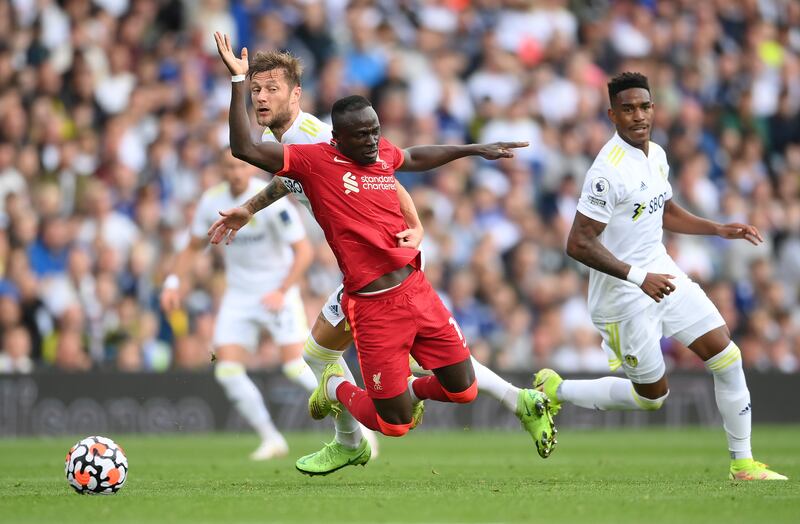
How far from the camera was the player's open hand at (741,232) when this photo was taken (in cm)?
1030

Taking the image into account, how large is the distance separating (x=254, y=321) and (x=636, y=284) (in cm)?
519

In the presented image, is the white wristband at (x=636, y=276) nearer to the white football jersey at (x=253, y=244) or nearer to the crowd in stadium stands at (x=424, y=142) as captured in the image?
the white football jersey at (x=253, y=244)

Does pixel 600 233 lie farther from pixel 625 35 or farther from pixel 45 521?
pixel 625 35

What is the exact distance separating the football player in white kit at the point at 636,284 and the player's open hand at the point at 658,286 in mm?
176

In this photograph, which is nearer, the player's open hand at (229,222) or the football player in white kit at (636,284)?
the player's open hand at (229,222)

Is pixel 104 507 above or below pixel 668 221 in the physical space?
below

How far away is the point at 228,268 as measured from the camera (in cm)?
1384

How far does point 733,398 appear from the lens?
992 centimetres

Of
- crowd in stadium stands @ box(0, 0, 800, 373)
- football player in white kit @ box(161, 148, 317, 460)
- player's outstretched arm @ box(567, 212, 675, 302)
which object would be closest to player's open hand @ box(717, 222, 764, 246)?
player's outstretched arm @ box(567, 212, 675, 302)

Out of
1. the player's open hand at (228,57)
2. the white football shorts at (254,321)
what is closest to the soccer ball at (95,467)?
the player's open hand at (228,57)

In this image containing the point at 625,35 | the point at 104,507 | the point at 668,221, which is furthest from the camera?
the point at 625,35

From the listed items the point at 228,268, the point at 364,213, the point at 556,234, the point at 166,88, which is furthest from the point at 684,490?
the point at 166,88

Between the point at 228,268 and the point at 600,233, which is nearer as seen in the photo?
the point at 600,233

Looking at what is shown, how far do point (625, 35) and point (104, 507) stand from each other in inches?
635
